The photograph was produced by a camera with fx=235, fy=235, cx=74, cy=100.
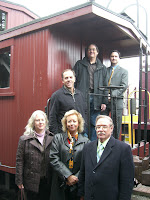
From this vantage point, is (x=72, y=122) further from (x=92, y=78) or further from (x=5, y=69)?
(x=5, y=69)

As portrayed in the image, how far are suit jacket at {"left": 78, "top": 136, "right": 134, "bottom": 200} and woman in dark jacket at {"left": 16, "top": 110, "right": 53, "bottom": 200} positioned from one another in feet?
2.60

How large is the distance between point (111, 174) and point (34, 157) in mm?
1127

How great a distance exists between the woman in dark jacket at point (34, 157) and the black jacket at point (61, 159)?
0.23 m

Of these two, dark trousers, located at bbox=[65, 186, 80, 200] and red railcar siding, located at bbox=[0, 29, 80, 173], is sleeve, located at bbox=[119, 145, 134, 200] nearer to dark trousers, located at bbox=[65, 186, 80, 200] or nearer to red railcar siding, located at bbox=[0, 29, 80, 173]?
dark trousers, located at bbox=[65, 186, 80, 200]

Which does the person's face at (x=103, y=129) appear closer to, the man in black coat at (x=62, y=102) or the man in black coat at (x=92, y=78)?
the man in black coat at (x=62, y=102)

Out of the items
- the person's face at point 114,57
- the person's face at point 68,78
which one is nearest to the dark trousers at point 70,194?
the person's face at point 68,78

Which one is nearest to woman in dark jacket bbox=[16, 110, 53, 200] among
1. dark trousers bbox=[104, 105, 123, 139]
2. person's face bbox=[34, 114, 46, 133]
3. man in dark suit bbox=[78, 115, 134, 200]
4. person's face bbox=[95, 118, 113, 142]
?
person's face bbox=[34, 114, 46, 133]

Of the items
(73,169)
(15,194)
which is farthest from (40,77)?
(15,194)

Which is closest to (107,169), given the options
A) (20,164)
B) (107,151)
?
(107,151)

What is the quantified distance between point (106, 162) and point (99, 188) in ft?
0.84

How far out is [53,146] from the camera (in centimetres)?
281

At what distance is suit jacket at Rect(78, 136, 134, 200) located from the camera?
2.20 m

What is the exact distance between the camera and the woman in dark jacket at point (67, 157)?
2.69 m

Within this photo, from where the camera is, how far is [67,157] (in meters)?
2.74
